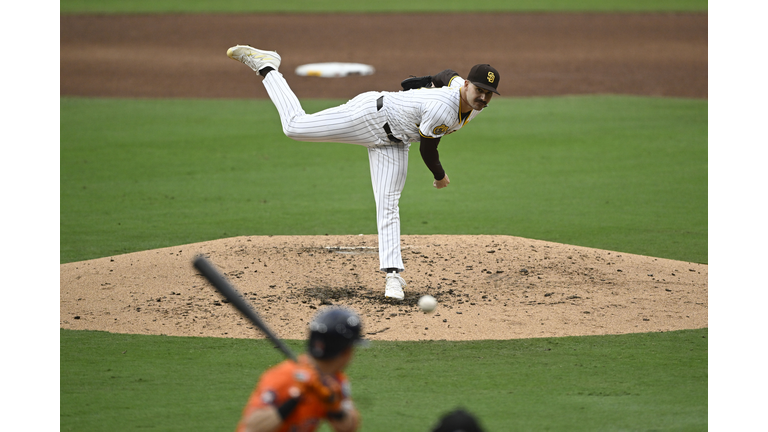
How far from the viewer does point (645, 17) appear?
1298 inches

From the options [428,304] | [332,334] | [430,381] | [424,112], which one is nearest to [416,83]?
[424,112]

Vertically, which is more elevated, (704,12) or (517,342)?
(704,12)

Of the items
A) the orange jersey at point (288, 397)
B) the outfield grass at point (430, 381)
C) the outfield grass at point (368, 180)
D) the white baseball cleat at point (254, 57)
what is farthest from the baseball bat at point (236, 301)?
the outfield grass at point (368, 180)

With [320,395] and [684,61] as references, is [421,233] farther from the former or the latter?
[684,61]

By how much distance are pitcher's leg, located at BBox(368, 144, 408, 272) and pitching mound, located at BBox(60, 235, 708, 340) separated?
0.41 metres

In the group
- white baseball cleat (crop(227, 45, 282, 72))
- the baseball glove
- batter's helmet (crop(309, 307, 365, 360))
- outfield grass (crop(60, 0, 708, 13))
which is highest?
outfield grass (crop(60, 0, 708, 13))

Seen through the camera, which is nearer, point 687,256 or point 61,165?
point 687,256

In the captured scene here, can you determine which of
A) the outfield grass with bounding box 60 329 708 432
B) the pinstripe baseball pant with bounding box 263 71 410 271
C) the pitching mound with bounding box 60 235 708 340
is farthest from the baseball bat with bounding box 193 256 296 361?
the pinstripe baseball pant with bounding box 263 71 410 271

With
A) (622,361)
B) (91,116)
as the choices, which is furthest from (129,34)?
(622,361)

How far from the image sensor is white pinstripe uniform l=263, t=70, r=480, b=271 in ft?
21.3

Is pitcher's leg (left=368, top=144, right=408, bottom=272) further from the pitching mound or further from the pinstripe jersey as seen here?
the pitching mound

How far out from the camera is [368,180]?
507 inches

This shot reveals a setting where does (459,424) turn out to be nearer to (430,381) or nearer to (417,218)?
(430,381)

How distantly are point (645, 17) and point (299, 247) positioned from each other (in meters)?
28.1
